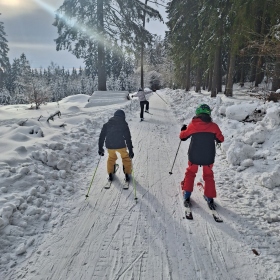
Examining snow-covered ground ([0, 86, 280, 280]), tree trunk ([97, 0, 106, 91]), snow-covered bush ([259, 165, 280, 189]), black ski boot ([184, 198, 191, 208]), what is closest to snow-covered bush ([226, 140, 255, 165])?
snow-covered ground ([0, 86, 280, 280])

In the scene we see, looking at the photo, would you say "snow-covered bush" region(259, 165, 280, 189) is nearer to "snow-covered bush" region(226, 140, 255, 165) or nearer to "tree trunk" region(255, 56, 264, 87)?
"snow-covered bush" region(226, 140, 255, 165)

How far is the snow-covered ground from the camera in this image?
3221 mm

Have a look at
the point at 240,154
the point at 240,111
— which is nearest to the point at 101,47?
the point at 240,111

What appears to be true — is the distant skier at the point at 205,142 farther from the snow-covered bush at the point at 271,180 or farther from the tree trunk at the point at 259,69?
the tree trunk at the point at 259,69

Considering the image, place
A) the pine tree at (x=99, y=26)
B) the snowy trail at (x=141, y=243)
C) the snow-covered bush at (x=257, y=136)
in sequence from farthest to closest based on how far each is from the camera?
the pine tree at (x=99, y=26) → the snow-covered bush at (x=257, y=136) → the snowy trail at (x=141, y=243)

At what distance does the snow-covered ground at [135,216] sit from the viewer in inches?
127

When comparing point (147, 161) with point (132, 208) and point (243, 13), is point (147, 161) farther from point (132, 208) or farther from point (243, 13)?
point (243, 13)

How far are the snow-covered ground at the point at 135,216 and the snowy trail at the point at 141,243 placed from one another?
1 centimetres

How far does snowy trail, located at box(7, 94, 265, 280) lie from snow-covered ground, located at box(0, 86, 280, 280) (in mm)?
15

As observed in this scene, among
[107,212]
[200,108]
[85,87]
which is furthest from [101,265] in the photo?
[85,87]

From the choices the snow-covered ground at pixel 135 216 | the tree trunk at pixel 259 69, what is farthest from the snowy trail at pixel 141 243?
the tree trunk at pixel 259 69

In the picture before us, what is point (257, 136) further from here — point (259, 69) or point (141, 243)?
point (259, 69)

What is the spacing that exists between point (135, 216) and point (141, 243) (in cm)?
76

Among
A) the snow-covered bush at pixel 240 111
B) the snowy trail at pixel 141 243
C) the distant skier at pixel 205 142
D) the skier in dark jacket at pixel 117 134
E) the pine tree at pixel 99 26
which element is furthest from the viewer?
the pine tree at pixel 99 26
